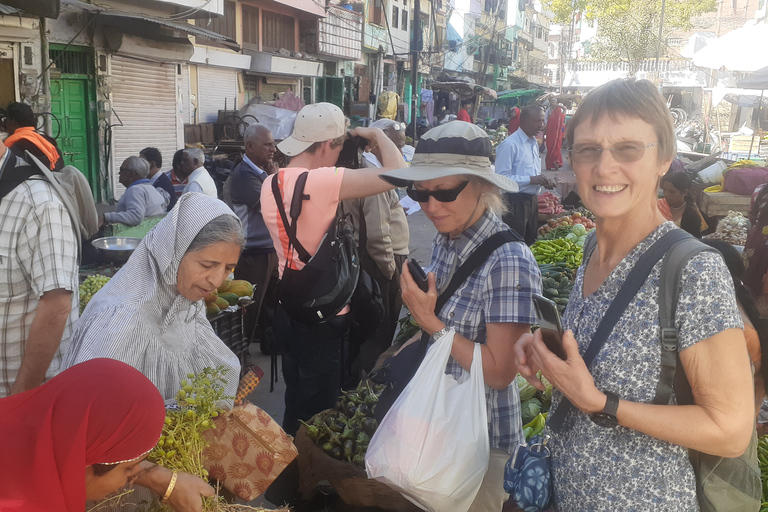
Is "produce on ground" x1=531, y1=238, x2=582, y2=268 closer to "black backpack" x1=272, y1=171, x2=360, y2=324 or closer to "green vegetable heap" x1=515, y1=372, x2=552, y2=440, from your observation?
"green vegetable heap" x1=515, y1=372, x2=552, y2=440

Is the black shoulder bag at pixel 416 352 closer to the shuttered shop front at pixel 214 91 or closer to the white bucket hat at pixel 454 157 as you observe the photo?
the white bucket hat at pixel 454 157

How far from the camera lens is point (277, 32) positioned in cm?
2194

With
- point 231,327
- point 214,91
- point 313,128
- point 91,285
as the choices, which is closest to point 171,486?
point 313,128

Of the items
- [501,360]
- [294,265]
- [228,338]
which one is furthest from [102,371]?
[228,338]

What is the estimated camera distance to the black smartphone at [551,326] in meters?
1.65

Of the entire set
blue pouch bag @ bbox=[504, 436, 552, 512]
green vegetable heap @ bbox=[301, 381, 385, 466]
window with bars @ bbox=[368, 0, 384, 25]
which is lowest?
→ green vegetable heap @ bbox=[301, 381, 385, 466]

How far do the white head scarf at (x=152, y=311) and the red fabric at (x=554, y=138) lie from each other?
1890 centimetres

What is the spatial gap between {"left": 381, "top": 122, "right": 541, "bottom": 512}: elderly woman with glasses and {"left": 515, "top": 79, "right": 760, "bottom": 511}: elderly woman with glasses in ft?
0.94

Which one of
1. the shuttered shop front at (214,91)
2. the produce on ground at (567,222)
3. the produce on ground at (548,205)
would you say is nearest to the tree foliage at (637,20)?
the shuttered shop front at (214,91)

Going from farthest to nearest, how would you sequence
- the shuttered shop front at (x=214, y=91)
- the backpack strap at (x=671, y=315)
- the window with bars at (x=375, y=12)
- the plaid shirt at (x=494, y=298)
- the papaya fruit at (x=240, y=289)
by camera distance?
the window with bars at (x=375, y=12) < the shuttered shop front at (x=214, y=91) < the papaya fruit at (x=240, y=289) < the plaid shirt at (x=494, y=298) < the backpack strap at (x=671, y=315)

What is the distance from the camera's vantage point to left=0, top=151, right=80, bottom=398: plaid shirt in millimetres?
2480

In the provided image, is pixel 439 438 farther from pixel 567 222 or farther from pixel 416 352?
pixel 567 222

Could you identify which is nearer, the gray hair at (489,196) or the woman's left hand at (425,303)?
the woman's left hand at (425,303)

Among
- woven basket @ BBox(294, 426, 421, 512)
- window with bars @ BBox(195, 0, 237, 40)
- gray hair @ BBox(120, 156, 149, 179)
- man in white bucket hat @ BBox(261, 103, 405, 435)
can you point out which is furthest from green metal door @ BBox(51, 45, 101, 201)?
woven basket @ BBox(294, 426, 421, 512)
